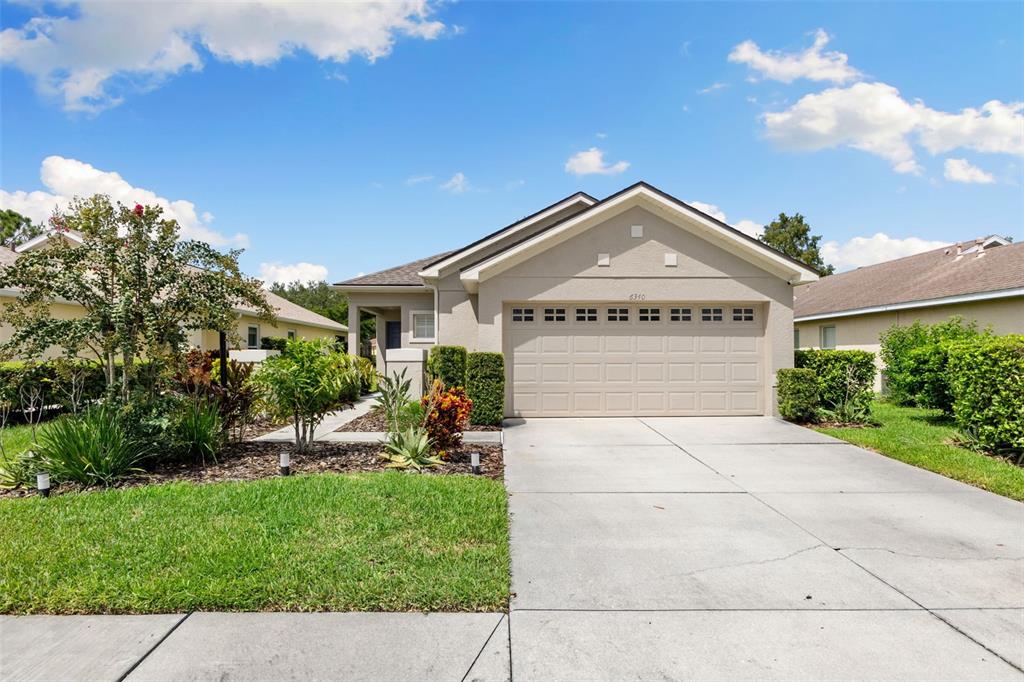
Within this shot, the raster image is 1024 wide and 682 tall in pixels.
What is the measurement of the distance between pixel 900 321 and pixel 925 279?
6.77ft

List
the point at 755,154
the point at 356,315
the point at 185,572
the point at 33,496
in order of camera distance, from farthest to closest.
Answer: the point at 356,315
the point at 755,154
the point at 33,496
the point at 185,572

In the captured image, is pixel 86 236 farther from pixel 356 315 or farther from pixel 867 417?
pixel 867 417

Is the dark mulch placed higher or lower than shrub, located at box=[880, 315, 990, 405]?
lower

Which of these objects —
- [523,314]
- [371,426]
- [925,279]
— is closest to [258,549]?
[371,426]

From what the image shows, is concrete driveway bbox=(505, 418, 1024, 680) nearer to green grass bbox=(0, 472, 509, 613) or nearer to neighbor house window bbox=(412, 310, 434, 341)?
green grass bbox=(0, 472, 509, 613)

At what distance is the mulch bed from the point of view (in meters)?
6.21

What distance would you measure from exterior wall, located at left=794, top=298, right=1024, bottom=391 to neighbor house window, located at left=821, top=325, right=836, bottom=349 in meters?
0.16

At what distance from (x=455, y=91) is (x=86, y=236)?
28.4 feet

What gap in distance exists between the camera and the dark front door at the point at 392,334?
1906cm

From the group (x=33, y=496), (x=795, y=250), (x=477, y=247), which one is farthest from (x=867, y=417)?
(x=795, y=250)

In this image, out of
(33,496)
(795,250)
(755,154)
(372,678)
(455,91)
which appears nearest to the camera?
(372,678)

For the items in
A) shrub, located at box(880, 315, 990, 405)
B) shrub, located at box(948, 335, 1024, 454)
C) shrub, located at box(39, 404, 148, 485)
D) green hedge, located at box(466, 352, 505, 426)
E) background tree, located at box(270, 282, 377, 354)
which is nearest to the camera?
shrub, located at box(39, 404, 148, 485)

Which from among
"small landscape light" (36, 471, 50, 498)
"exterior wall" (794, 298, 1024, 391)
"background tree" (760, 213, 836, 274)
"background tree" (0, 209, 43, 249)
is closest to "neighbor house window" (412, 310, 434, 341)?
"small landscape light" (36, 471, 50, 498)

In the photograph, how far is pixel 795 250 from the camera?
1492 inches
